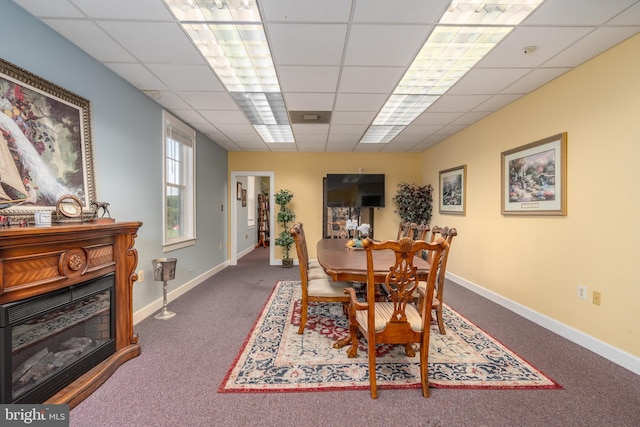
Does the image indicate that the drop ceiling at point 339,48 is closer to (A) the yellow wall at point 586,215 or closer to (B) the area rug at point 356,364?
(A) the yellow wall at point 586,215

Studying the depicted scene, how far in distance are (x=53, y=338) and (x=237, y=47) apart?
245cm

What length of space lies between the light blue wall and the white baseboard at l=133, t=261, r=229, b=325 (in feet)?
0.19

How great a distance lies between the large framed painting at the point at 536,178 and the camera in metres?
2.47

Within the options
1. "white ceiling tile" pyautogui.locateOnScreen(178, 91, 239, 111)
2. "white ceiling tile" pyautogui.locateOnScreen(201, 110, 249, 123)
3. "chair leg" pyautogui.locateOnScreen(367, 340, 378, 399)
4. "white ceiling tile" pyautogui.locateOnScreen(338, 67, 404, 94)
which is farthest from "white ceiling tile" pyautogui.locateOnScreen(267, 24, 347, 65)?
"chair leg" pyautogui.locateOnScreen(367, 340, 378, 399)

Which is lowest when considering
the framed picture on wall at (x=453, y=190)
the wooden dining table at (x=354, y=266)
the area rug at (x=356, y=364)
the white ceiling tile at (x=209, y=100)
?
the area rug at (x=356, y=364)

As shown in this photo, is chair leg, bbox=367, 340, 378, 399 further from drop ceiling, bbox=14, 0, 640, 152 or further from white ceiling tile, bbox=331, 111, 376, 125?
white ceiling tile, bbox=331, 111, 376, 125

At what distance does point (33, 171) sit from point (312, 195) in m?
4.30

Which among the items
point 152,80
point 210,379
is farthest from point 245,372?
point 152,80

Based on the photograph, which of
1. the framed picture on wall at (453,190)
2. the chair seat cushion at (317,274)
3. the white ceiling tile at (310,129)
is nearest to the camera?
the chair seat cushion at (317,274)

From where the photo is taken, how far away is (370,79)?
2.52 metres

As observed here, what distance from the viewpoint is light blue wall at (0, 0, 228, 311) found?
1.70m

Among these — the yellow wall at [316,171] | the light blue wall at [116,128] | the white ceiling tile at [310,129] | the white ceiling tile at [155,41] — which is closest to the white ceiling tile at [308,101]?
the white ceiling tile at [310,129]

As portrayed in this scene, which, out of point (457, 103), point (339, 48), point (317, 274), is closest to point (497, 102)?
point (457, 103)

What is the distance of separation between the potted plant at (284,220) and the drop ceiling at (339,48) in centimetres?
229
